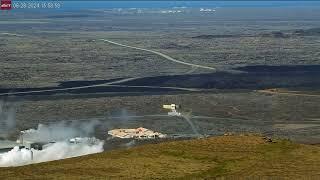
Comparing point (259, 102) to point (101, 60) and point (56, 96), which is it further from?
point (101, 60)

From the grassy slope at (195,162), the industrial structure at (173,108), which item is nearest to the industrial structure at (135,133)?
the industrial structure at (173,108)

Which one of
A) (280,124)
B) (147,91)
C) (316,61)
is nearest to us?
(280,124)

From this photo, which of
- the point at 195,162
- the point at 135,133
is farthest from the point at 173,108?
the point at 195,162

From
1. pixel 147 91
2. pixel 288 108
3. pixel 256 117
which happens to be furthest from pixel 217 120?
pixel 147 91

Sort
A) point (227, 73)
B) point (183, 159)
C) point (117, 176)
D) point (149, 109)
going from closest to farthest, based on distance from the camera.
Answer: point (117, 176) < point (183, 159) < point (149, 109) < point (227, 73)

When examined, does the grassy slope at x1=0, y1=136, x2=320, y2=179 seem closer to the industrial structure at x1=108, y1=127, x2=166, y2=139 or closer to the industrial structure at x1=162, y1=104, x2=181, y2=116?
the industrial structure at x1=108, y1=127, x2=166, y2=139

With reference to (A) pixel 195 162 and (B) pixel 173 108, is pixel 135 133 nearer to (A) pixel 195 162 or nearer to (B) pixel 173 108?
(B) pixel 173 108
